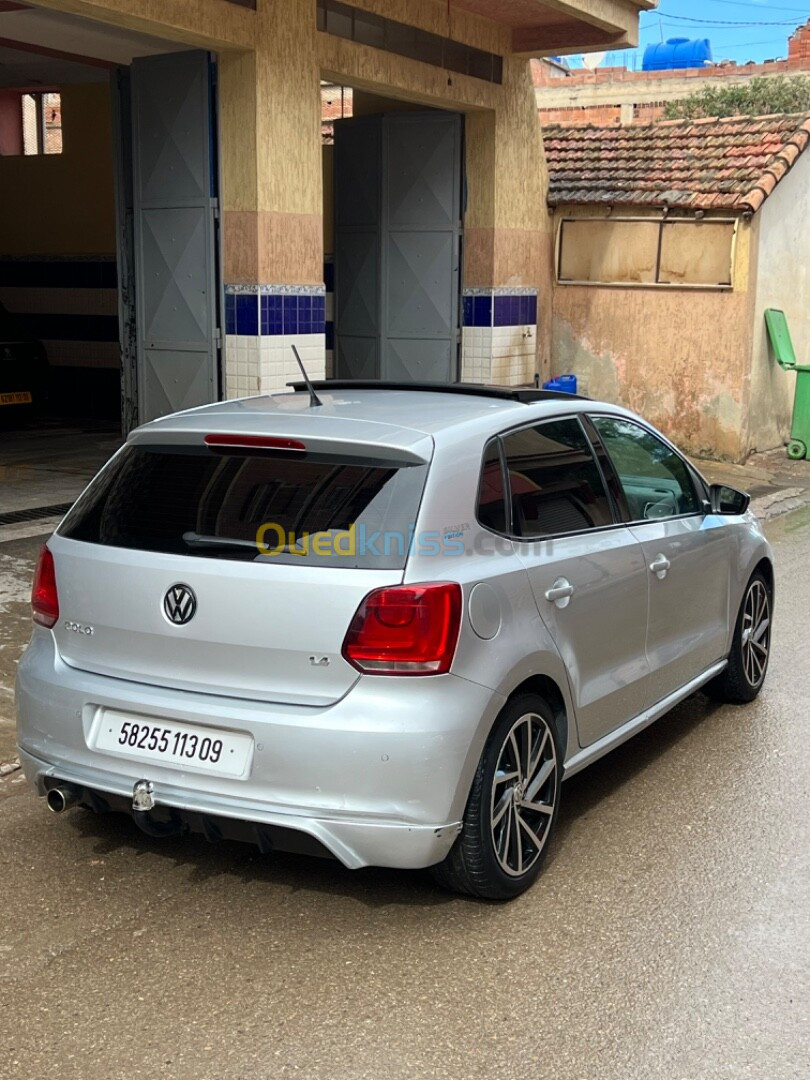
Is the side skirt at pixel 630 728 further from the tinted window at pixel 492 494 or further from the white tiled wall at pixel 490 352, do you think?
the white tiled wall at pixel 490 352

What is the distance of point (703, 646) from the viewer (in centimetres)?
574

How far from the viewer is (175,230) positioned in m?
11.1

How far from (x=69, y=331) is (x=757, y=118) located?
9.01 m

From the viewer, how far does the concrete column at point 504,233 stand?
13.9m

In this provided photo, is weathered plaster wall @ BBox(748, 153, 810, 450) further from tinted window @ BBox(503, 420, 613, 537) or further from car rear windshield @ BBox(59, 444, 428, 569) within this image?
car rear windshield @ BBox(59, 444, 428, 569)

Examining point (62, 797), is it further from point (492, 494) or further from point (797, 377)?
point (797, 377)

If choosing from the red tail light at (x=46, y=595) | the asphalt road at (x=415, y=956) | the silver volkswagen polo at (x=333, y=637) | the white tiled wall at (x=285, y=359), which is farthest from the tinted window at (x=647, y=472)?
the white tiled wall at (x=285, y=359)

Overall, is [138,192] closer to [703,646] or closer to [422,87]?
[422,87]

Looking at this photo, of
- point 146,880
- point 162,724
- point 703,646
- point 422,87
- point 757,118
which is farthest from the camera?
point 757,118

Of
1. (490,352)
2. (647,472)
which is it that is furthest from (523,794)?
(490,352)

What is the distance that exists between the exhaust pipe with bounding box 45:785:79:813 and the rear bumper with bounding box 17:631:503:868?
0.34 m

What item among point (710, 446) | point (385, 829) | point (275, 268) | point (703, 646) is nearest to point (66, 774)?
point (385, 829)

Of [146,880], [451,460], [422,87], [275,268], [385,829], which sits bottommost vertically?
[146,880]

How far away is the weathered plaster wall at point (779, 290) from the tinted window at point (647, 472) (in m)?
9.03
